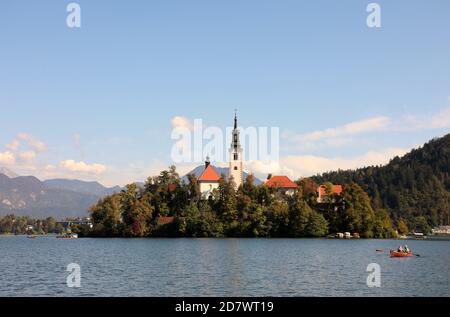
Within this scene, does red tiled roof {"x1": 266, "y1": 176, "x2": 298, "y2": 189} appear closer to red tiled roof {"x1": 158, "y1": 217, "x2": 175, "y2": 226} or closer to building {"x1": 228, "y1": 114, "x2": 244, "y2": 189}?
building {"x1": 228, "y1": 114, "x2": 244, "y2": 189}

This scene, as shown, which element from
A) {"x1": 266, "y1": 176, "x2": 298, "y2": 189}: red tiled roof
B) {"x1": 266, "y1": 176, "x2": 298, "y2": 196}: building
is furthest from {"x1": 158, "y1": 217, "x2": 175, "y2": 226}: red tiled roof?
{"x1": 266, "y1": 176, "x2": 298, "y2": 189}: red tiled roof

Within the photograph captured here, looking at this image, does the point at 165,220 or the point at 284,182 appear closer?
the point at 165,220

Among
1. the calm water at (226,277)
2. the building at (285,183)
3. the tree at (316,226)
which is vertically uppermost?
the building at (285,183)

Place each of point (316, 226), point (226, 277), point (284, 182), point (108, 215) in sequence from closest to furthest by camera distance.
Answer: point (226, 277)
point (316, 226)
point (108, 215)
point (284, 182)

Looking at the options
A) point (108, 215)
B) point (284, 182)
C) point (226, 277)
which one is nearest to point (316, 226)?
point (284, 182)

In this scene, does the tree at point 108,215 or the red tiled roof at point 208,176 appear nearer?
the tree at point 108,215

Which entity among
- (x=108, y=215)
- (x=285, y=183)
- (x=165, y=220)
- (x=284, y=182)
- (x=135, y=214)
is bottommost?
(x=165, y=220)

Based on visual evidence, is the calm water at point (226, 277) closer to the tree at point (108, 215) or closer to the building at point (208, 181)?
the tree at point (108, 215)

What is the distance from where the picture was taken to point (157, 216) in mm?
151625

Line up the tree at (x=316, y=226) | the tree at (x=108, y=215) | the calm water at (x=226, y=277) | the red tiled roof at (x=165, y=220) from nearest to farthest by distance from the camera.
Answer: the calm water at (x=226, y=277), the tree at (x=316, y=226), the red tiled roof at (x=165, y=220), the tree at (x=108, y=215)

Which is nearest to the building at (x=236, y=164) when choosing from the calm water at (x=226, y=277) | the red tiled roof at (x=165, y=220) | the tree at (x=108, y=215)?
the red tiled roof at (x=165, y=220)

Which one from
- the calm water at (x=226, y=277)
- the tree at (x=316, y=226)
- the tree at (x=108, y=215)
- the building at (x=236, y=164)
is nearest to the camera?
the calm water at (x=226, y=277)

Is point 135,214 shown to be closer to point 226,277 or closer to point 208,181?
point 208,181
